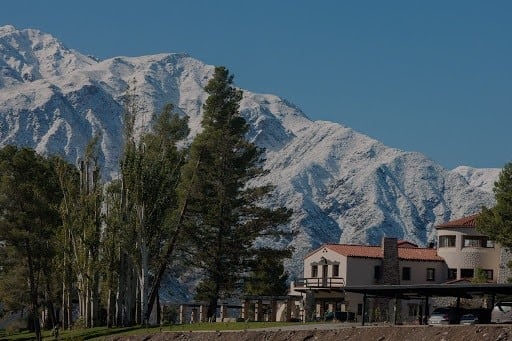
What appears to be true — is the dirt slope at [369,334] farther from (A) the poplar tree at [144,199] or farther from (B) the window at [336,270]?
(B) the window at [336,270]

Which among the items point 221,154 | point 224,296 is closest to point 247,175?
point 221,154

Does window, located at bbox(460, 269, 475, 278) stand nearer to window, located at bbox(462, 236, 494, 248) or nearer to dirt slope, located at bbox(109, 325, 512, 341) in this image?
window, located at bbox(462, 236, 494, 248)

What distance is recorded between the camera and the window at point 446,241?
9525 cm

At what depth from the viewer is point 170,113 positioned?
93688 mm

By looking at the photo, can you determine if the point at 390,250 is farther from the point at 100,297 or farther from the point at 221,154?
the point at 100,297

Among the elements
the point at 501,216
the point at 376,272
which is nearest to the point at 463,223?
the point at 376,272

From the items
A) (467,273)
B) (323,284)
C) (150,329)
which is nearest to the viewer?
(150,329)

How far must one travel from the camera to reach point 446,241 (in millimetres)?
95938

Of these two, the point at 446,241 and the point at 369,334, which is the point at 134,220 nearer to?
the point at 369,334

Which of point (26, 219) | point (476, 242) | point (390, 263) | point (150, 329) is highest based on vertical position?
point (26, 219)

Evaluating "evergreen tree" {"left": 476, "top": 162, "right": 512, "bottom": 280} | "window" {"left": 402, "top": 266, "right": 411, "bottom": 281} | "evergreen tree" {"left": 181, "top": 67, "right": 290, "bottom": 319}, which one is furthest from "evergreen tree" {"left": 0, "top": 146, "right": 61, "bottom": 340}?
"evergreen tree" {"left": 476, "top": 162, "right": 512, "bottom": 280}

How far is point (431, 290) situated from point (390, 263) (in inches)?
1322

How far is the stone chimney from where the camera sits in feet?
303

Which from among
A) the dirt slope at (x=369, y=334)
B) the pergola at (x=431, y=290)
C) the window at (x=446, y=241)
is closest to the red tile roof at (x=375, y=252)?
the window at (x=446, y=241)
